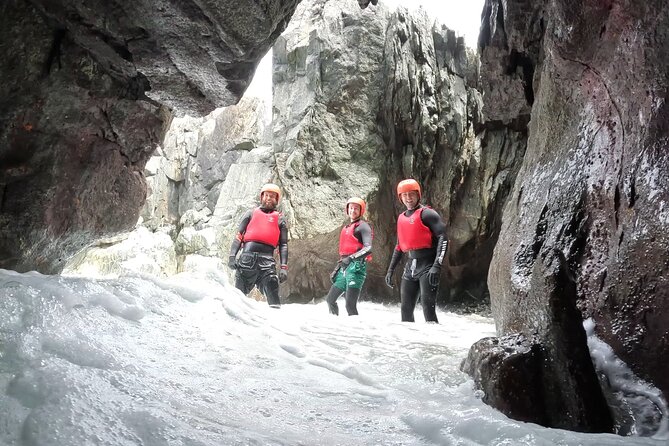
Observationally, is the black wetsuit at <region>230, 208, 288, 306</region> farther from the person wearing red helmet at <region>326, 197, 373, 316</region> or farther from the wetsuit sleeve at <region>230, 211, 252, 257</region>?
the person wearing red helmet at <region>326, 197, 373, 316</region>

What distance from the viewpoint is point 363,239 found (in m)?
7.84

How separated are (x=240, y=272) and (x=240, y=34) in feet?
12.9

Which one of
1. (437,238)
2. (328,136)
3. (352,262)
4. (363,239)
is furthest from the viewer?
(328,136)

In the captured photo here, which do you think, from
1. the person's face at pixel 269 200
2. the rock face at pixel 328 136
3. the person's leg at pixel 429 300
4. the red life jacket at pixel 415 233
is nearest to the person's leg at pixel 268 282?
the person's face at pixel 269 200

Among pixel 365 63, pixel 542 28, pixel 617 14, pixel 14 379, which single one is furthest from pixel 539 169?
pixel 365 63

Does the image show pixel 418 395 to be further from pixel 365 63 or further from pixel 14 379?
pixel 365 63

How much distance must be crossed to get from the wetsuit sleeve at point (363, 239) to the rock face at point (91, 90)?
3.46 meters

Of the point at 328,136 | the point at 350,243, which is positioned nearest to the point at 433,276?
the point at 350,243

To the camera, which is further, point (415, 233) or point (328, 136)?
point (328, 136)

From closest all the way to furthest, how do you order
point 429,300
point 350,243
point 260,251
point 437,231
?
point 429,300 < point 437,231 < point 260,251 < point 350,243

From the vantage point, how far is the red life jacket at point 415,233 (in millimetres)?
6715

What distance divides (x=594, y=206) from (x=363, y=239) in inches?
196

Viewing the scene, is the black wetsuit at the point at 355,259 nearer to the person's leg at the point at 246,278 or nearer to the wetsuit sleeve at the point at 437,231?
the wetsuit sleeve at the point at 437,231

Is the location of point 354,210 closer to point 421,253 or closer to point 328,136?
point 421,253
